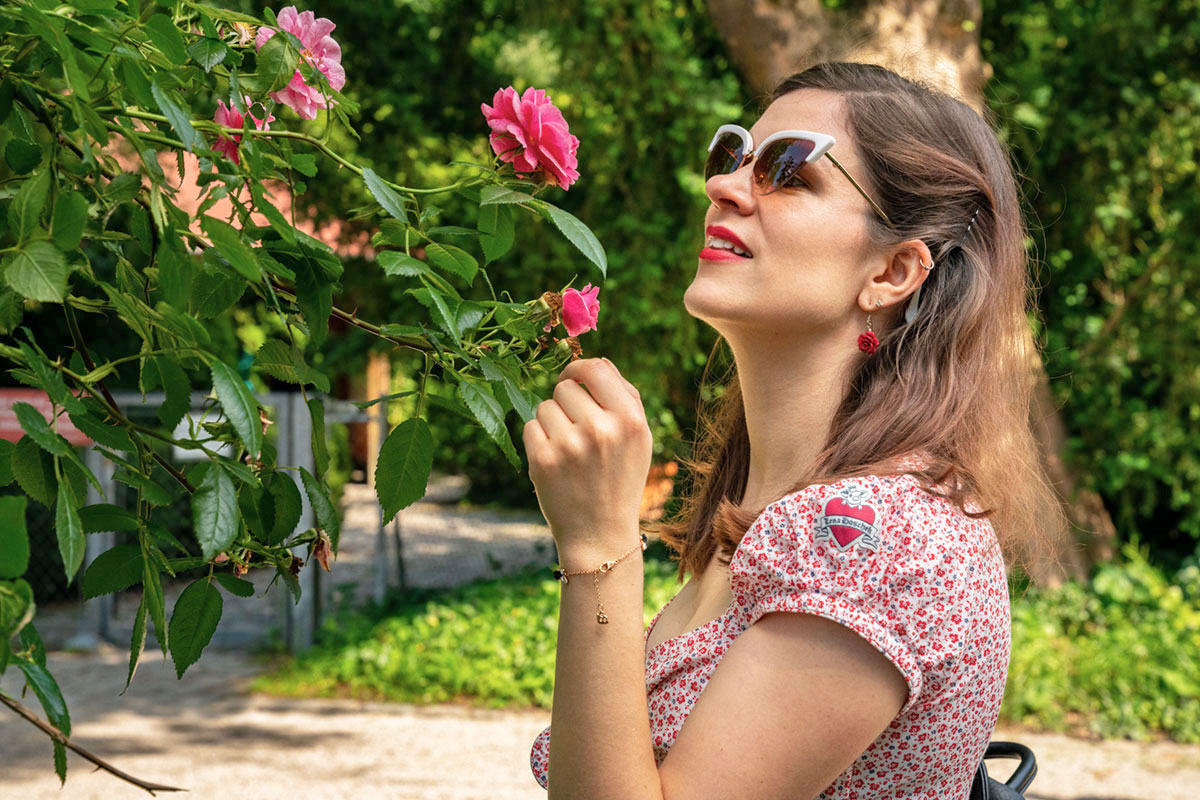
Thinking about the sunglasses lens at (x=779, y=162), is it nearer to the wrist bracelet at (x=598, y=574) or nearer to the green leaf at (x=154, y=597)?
the wrist bracelet at (x=598, y=574)

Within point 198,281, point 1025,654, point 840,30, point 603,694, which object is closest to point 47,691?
point 198,281

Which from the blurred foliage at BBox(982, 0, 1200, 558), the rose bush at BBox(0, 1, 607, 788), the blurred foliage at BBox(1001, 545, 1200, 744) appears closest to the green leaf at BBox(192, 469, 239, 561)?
→ the rose bush at BBox(0, 1, 607, 788)

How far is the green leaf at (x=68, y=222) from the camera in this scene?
33.4 inches

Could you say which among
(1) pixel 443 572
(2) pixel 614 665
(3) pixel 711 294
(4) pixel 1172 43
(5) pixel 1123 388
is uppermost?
(4) pixel 1172 43

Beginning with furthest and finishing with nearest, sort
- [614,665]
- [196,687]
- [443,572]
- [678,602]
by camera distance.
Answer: [443,572] < [196,687] < [678,602] < [614,665]

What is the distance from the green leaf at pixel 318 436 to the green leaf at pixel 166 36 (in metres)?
0.32

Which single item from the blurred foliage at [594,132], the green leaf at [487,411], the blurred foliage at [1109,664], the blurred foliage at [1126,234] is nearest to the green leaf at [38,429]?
the green leaf at [487,411]

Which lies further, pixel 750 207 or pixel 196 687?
pixel 196 687

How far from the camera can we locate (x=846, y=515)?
3.78 ft

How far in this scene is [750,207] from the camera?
1.38 m

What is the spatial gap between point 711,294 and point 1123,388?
22.2 ft

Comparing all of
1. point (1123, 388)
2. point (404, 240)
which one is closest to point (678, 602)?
point (404, 240)

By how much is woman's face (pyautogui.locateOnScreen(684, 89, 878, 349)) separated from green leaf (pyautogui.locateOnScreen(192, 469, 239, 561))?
24.5 inches

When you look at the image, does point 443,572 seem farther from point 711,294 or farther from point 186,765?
point 711,294
